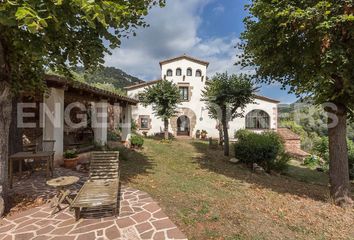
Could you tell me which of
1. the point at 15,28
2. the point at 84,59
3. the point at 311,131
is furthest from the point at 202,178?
the point at 311,131

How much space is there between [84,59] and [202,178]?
20.4ft

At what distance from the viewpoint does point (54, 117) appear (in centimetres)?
873

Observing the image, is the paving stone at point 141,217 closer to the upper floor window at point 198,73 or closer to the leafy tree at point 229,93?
the leafy tree at point 229,93

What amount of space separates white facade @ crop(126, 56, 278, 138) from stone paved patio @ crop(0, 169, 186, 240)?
19.1m

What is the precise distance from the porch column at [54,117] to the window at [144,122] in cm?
1555

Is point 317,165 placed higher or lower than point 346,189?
lower

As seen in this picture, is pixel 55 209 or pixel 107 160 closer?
pixel 55 209

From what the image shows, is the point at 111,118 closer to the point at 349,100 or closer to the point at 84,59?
→ the point at 84,59

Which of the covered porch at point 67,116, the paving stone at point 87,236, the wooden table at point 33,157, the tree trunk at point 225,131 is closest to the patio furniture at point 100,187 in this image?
the paving stone at point 87,236

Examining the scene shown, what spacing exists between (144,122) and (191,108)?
5.43 meters

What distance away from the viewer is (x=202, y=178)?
361 inches

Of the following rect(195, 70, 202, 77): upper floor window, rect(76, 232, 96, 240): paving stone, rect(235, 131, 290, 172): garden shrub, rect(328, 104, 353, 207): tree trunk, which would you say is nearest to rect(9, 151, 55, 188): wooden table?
rect(76, 232, 96, 240): paving stone

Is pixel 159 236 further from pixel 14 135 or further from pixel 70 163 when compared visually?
pixel 14 135

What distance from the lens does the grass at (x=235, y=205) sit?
4.88 metres
